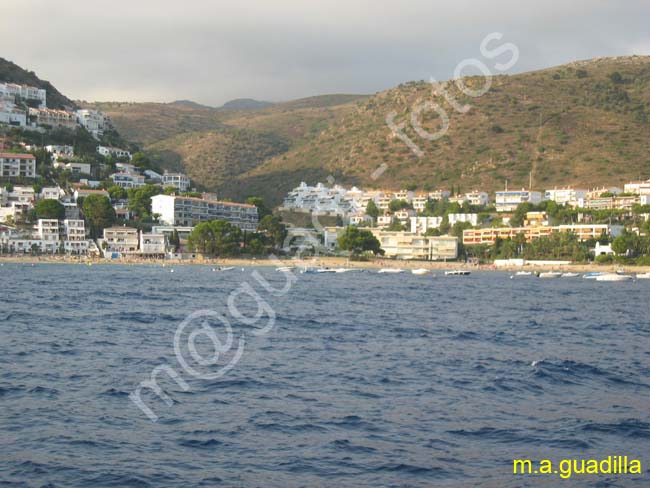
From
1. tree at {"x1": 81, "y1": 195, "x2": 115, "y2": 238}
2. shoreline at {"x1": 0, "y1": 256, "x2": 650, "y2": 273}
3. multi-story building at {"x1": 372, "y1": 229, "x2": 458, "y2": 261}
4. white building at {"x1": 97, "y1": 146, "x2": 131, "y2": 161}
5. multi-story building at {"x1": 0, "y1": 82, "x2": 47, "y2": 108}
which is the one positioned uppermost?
multi-story building at {"x1": 0, "y1": 82, "x2": 47, "y2": 108}

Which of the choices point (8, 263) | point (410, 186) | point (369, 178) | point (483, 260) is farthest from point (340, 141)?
point (8, 263)

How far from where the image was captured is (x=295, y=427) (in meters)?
12.8

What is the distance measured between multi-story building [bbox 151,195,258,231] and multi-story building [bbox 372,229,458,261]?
1857 centimetres

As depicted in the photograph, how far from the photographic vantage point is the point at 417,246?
10331 cm

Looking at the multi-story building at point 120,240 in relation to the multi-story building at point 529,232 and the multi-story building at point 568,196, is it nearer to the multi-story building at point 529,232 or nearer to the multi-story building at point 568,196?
the multi-story building at point 529,232

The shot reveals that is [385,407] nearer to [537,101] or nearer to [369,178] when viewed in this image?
[369,178]

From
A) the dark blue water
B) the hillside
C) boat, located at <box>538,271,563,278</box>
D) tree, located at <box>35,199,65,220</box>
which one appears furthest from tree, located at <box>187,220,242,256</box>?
the dark blue water

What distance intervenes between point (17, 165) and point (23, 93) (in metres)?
38.0

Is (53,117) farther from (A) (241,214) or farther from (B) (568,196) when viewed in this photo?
(B) (568,196)

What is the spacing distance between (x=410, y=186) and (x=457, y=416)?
11599cm

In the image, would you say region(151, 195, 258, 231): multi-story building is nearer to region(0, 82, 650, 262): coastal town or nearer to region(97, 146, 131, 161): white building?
region(0, 82, 650, 262): coastal town

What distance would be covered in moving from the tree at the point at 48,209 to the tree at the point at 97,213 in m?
3.37

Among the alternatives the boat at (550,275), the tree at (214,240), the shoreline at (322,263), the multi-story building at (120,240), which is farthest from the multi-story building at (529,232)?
the multi-story building at (120,240)

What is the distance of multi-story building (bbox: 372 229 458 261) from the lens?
101 m
